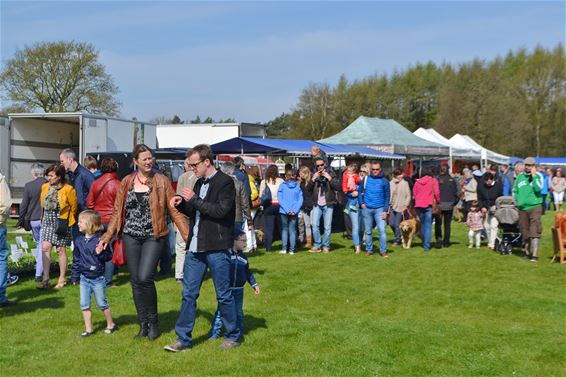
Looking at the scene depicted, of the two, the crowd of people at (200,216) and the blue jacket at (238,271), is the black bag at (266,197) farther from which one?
the blue jacket at (238,271)

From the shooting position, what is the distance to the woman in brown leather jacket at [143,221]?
5.96 m

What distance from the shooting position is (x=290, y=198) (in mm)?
12367

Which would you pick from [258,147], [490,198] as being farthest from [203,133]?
[490,198]

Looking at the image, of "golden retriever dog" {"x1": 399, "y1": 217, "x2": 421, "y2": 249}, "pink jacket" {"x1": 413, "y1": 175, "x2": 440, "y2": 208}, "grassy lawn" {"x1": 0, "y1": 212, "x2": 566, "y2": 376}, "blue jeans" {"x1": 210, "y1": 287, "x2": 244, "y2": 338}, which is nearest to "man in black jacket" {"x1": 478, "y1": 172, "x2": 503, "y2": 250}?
"pink jacket" {"x1": 413, "y1": 175, "x2": 440, "y2": 208}

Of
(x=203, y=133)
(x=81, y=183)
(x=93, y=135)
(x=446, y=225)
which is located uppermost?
(x=203, y=133)

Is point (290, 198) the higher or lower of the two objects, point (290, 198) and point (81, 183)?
the lower

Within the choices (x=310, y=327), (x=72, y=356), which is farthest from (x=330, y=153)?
(x=72, y=356)

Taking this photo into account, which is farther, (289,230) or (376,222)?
(289,230)

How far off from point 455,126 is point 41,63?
33414 mm

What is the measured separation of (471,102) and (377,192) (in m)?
43.8

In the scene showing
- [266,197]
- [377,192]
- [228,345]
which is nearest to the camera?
[228,345]

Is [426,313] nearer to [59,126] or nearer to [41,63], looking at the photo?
[59,126]

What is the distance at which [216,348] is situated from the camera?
5941mm

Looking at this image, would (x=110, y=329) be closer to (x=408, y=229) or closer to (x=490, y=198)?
(x=408, y=229)
